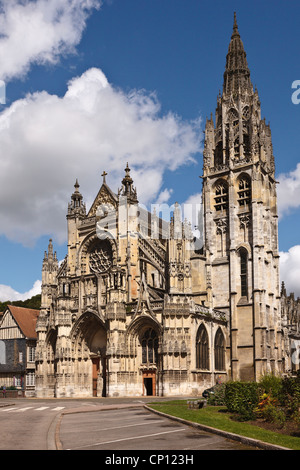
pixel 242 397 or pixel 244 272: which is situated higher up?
pixel 244 272

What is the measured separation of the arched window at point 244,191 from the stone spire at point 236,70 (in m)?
11.7

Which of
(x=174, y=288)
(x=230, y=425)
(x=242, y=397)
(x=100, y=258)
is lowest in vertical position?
(x=230, y=425)

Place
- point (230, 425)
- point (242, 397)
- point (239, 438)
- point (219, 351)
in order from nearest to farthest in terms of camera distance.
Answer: point (239, 438), point (230, 425), point (242, 397), point (219, 351)

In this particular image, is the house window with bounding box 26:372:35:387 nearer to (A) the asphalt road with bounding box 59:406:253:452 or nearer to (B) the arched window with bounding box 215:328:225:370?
(B) the arched window with bounding box 215:328:225:370

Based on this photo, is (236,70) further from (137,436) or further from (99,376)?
(137,436)

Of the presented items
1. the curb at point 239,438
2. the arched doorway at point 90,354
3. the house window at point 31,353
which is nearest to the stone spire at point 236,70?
the arched doorway at point 90,354

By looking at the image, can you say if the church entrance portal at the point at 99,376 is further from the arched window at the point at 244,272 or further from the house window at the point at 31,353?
the arched window at the point at 244,272

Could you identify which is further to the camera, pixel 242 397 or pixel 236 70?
pixel 236 70

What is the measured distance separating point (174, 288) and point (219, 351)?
9412 mm

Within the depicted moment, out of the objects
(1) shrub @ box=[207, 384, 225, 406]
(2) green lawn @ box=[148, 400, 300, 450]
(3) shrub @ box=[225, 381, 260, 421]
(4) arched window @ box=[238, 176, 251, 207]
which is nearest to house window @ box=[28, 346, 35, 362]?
(4) arched window @ box=[238, 176, 251, 207]

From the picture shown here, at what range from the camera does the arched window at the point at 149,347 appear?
154ft

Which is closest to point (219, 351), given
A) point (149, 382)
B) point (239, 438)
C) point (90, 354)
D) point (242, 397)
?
point (149, 382)

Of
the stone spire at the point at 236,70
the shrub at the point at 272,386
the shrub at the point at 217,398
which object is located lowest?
the shrub at the point at 217,398

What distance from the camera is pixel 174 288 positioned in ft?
153
